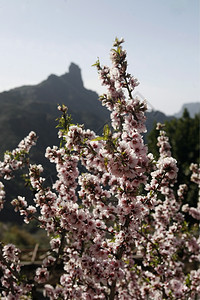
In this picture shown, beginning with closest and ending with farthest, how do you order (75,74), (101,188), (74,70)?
(101,188) < (75,74) < (74,70)

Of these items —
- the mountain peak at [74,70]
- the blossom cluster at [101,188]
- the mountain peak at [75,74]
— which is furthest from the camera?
the mountain peak at [74,70]

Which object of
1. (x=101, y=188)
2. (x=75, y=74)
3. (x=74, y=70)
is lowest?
(x=101, y=188)

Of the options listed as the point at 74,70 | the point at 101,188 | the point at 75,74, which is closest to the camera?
the point at 101,188

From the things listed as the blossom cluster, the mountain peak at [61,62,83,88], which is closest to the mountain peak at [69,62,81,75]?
the mountain peak at [61,62,83,88]

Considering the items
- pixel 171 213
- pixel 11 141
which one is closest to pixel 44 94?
pixel 11 141

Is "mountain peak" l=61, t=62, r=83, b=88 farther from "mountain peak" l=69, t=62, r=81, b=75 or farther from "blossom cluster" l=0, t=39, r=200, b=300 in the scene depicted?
"blossom cluster" l=0, t=39, r=200, b=300

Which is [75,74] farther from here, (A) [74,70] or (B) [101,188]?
(B) [101,188]

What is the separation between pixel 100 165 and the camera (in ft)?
10.8

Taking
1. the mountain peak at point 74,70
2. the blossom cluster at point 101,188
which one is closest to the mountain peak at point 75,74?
the mountain peak at point 74,70

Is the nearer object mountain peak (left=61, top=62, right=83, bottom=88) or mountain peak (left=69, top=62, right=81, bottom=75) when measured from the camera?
mountain peak (left=61, top=62, right=83, bottom=88)

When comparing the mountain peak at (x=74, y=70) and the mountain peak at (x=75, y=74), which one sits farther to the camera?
the mountain peak at (x=74, y=70)

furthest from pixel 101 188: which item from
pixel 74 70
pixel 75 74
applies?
pixel 74 70

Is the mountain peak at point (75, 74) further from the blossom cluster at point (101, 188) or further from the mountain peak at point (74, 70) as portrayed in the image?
the blossom cluster at point (101, 188)

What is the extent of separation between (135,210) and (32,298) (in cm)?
307
